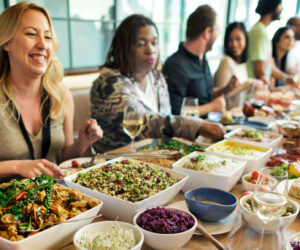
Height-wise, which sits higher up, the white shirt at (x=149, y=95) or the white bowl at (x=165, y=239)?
the white shirt at (x=149, y=95)

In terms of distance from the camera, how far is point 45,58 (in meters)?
1.94

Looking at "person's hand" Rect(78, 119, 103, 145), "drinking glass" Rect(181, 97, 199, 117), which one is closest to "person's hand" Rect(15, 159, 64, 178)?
"person's hand" Rect(78, 119, 103, 145)

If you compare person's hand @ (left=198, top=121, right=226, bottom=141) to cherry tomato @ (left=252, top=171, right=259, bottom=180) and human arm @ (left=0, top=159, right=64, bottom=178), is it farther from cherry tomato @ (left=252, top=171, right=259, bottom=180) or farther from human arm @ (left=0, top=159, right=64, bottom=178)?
human arm @ (left=0, top=159, right=64, bottom=178)

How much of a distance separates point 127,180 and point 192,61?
2.47 m

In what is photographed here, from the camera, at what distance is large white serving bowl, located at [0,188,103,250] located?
87cm

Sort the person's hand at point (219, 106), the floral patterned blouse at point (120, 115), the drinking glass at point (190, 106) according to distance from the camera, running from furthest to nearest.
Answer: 1. the person's hand at point (219, 106)
2. the drinking glass at point (190, 106)
3. the floral patterned blouse at point (120, 115)

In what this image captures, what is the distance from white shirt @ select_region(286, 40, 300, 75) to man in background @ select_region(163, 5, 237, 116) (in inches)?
119

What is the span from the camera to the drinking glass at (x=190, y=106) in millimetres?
2270

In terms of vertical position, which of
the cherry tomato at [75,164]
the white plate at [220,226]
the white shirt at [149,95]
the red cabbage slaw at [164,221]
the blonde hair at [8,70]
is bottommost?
the white plate at [220,226]

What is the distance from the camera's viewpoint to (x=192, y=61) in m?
3.51

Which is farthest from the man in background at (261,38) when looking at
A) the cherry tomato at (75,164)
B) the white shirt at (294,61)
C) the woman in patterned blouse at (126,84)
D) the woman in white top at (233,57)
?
the cherry tomato at (75,164)

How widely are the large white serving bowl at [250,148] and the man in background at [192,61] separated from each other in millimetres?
1560

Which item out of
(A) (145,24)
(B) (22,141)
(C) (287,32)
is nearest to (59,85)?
(B) (22,141)

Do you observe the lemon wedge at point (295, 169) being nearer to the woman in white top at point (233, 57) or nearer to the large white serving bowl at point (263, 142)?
the large white serving bowl at point (263, 142)
